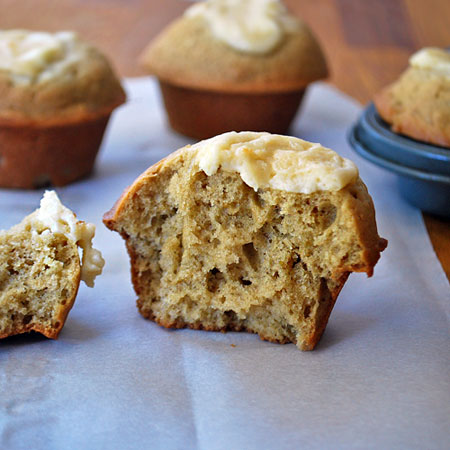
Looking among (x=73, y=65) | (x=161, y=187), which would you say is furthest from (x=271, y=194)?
(x=73, y=65)

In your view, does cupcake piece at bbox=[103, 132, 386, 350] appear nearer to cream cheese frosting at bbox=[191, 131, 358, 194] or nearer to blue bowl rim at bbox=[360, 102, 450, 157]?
cream cheese frosting at bbox=[191, 131, 358, 194]

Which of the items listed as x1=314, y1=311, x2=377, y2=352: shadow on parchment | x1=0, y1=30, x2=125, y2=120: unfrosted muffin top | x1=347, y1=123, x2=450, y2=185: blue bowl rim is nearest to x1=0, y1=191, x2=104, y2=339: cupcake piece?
x1=314, y1=311, x2=377, y2=352: shadow on parchment

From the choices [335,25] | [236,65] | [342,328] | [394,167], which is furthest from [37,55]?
[335,25]

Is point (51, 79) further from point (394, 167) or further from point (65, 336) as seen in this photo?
point (394, 167)

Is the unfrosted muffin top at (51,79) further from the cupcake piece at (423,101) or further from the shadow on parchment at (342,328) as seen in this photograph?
the shadow on parchment at (342,328)

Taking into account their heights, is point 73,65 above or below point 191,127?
above

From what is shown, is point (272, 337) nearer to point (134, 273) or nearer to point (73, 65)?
point (134, 273)
